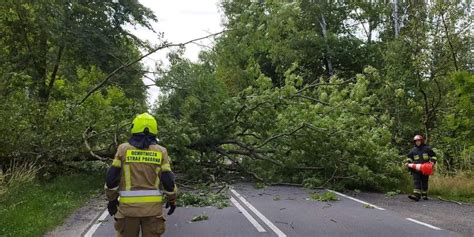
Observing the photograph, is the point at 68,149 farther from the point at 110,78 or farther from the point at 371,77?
the point at 371,77

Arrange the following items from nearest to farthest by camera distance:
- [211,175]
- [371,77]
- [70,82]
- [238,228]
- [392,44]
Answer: [238,228], [211,175], [371,77], [70,82], [392,44]

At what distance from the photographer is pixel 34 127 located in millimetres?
14359

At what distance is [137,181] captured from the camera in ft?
17.4

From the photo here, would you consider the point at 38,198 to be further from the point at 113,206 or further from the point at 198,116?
the point at 113,206

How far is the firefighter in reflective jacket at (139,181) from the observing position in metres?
5.27

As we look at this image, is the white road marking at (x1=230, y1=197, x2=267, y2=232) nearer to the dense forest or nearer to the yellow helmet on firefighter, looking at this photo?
the dense forest

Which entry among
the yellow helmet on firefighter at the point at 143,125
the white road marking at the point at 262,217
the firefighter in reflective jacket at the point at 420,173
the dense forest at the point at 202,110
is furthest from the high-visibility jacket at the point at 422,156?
the yellow helmet on firefighter at the point at 143,125

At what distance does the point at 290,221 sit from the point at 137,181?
4852mm

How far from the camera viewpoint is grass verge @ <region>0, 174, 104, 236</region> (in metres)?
8.59

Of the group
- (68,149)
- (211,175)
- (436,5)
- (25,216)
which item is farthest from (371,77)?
(25,216)

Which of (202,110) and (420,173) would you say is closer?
(420,173)

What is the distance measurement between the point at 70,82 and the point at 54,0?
536 centimetres

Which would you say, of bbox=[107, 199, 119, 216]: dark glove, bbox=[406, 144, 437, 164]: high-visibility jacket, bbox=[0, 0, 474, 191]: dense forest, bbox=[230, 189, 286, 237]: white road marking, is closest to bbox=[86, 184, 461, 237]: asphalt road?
bbox=[230, 189, 286, 237]: white road marking

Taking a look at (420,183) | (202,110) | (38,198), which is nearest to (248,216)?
(38,198)
